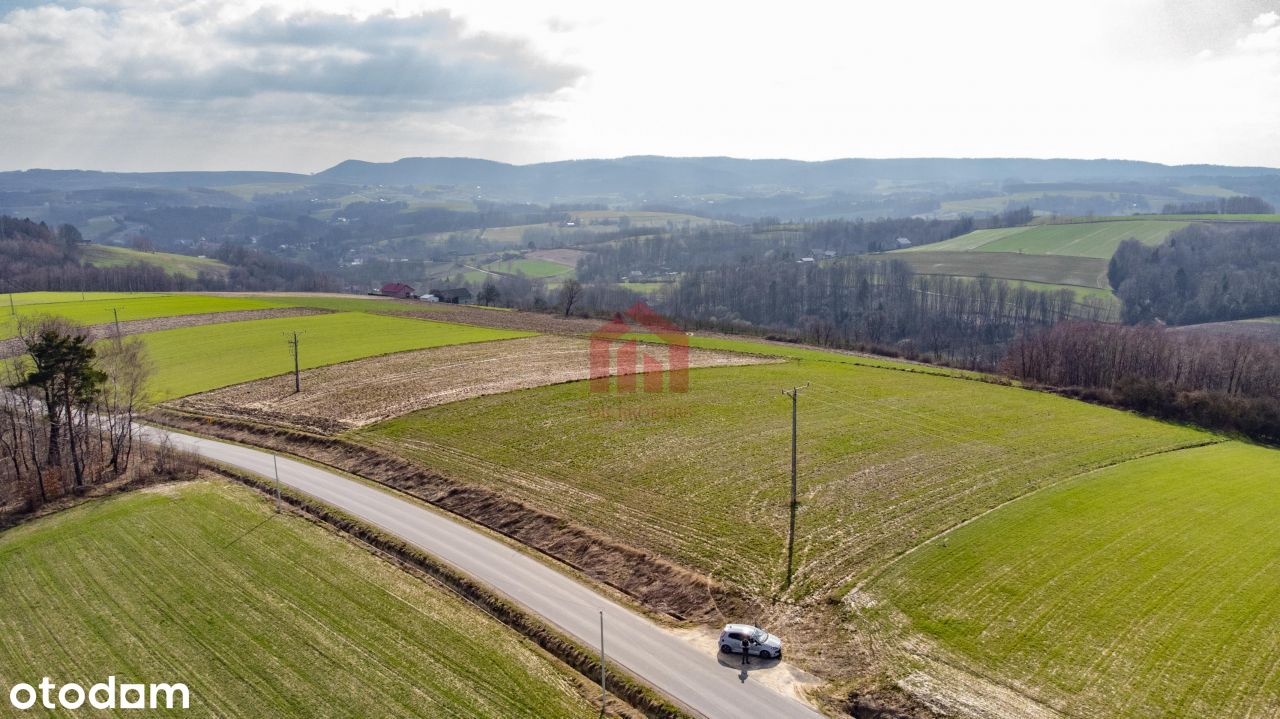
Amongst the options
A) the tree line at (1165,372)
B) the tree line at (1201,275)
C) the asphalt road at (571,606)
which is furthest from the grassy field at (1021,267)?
the asphalt road at (571,606)

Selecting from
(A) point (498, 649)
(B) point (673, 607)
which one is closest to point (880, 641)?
(B) point (673, 607)

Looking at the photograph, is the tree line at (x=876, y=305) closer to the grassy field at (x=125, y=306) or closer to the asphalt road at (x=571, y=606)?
the grassy field at (x=125, y=306)

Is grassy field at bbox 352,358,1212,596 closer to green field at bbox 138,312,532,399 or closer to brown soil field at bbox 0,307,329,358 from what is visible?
green field at bbox 138,312,532,399

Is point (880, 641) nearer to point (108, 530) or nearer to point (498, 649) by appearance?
point (498, 649)

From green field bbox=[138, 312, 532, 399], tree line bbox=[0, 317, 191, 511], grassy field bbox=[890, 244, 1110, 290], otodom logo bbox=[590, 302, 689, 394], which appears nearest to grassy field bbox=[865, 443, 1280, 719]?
otodom logo bbox=[590, 302, 689, 394]

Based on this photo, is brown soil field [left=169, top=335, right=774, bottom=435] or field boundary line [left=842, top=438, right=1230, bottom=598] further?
brown soil field [left=169, top=335, right=774, bottom=435]

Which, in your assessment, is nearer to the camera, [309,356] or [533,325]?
[309,356]
